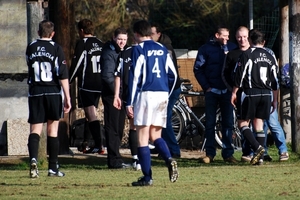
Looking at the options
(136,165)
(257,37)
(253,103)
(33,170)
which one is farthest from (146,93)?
(257,37)

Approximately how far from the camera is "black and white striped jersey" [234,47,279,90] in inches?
541

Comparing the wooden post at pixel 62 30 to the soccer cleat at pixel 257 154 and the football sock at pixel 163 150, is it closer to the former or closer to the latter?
the soccer cleat at pixel 257 154

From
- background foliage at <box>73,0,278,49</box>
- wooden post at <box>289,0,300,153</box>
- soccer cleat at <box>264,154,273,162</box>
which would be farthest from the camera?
background foliage at <box>73,0,278,49</box>

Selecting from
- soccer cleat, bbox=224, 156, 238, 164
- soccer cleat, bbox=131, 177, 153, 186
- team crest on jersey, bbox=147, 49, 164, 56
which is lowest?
soccer cleat, bbox=224, 156, 238, 164

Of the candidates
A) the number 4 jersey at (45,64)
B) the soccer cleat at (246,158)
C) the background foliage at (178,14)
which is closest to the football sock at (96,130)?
the soccer cleat at (246,158)

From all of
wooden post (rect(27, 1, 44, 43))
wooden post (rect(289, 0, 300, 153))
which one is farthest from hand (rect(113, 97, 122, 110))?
wooden post (rect(289, 0, 300, 153))

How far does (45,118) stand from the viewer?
12.5 m

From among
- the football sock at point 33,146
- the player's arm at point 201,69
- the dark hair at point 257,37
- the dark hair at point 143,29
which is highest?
the dark hair at point 143,29

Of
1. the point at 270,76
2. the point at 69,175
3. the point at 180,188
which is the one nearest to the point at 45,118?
the point at 69,175

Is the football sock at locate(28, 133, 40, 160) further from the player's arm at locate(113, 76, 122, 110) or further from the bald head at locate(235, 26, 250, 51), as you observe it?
the bald head at locate(235, 26, 250, 51)

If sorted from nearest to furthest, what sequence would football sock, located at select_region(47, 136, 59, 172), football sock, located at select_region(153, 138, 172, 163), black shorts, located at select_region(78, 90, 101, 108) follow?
1. football sock, located at select_region(153, 138, 172, 163)
2. football sock, located at select_region(47, 136, 59, 172)
3. black shorts, located at select_region(78, 90, 101, 108)

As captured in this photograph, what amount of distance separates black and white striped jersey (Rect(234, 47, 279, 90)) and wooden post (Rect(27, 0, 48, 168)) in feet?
9.56

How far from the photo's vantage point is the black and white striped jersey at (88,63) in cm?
1523

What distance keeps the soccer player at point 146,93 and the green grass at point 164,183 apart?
40 cm
